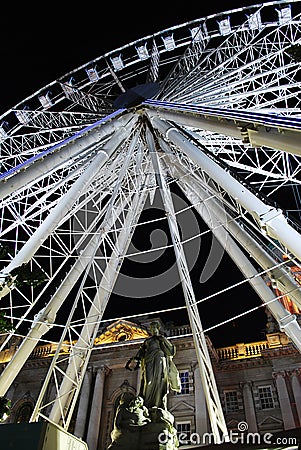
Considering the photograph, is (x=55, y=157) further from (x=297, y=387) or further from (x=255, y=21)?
(x=297, y=387)

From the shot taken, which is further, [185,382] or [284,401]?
[185,382]

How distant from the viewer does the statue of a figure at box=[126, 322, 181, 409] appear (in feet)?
33.9

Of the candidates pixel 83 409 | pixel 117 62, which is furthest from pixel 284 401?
pixel 117 62

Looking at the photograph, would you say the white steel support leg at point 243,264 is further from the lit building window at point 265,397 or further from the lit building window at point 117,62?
the lit building window at point 265,397

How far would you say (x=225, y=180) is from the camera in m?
10.8

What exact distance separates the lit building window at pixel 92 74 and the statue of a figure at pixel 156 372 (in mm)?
15237

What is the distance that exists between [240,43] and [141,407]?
17.5 meters

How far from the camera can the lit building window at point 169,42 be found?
2117 cm

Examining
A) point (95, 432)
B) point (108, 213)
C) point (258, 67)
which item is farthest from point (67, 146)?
point (95, 432)

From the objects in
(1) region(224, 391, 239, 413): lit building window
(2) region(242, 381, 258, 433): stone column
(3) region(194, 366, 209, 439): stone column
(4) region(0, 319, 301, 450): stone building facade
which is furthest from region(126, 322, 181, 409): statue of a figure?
(1) region(224, 391, 239, 413): lit building window

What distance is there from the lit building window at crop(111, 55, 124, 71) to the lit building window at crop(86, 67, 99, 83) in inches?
43.1

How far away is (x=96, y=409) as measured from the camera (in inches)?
1233

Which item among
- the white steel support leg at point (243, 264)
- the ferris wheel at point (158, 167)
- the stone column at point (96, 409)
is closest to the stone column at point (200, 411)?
the stone column at point (96, 409)

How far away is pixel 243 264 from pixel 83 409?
2337cm
